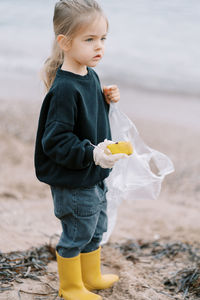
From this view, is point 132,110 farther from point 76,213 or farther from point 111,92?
point 76,213

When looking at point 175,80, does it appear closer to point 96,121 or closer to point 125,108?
point 125,108

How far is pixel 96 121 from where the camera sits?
2.00 metres

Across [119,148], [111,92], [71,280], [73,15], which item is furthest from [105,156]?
[71,280]

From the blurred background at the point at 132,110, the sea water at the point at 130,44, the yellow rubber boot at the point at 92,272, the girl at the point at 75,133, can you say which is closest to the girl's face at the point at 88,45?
the girl at the point at 75,133

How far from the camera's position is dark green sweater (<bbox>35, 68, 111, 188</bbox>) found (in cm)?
183

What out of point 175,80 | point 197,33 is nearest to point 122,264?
point 175,80

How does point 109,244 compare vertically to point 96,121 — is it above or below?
below

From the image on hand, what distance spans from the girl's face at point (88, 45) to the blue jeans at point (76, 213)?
63 cm

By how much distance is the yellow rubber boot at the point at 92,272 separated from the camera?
2279mm

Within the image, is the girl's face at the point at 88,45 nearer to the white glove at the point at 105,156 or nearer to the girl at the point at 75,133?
the girl at the point at 75,133

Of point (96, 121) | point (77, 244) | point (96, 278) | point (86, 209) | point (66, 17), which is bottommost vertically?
point (96, 278)

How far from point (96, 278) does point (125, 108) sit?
4.75 meters

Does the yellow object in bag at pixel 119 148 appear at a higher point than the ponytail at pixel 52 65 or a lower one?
lower

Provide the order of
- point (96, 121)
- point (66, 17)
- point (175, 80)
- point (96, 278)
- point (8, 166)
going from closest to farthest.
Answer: point (66, 17)
point (96, 121)
point (96, 278)
point (8, 166)
point (175, 80)
